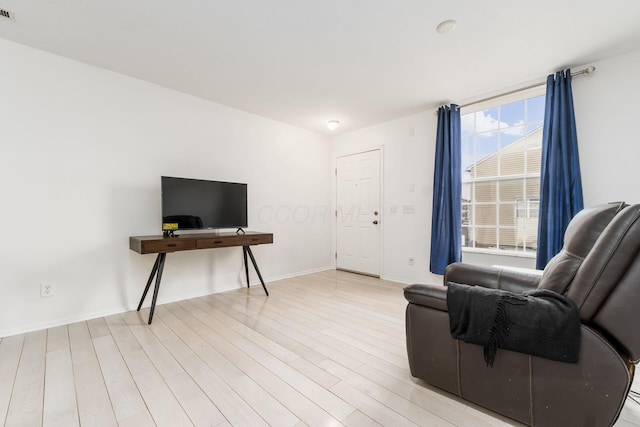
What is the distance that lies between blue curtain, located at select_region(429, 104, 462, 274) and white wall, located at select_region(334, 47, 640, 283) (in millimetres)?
205

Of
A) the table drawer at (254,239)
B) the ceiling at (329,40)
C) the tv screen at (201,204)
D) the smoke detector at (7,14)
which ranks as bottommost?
the table drawer at (254,239)

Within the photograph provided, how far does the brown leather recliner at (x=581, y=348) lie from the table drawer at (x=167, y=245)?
221 centimetres

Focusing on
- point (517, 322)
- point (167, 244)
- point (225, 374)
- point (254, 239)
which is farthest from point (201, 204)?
point (517, 322)

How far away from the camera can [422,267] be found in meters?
3.87

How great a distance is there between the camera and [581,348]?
118cm

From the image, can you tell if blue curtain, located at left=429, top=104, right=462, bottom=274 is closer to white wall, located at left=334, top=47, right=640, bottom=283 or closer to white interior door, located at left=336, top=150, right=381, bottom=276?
white wall, located at left=334, top=47, right=640, bottom=283

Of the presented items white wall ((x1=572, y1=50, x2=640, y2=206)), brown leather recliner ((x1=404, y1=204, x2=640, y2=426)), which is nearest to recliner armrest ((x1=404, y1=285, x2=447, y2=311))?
brown leather recliner ((x1=404, y1=204, x2=640, y2=426))

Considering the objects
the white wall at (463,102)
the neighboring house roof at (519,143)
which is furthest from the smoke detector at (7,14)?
the neighboring house roof at (519,143)

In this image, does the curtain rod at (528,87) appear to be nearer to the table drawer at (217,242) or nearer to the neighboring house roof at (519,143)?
the neighboring house roof at (519,143)

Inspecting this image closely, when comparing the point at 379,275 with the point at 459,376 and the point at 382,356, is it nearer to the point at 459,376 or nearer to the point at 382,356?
the point at 382,356

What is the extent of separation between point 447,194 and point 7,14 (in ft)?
14.3

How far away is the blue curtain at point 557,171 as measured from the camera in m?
2.60

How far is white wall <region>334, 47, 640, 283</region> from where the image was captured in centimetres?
248

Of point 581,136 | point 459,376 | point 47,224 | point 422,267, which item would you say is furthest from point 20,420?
point 581,136
